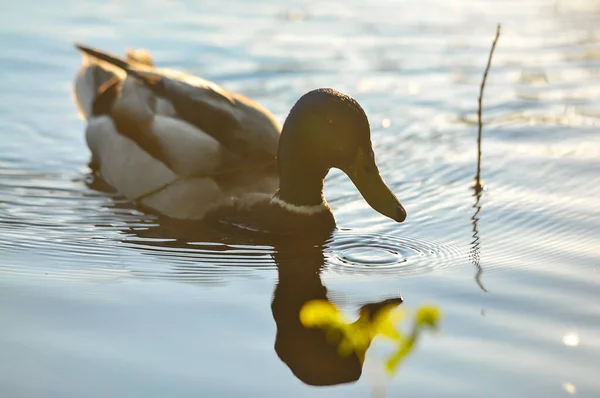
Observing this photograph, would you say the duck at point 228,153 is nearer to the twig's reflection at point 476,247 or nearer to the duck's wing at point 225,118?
the duck's wing at point 225,118

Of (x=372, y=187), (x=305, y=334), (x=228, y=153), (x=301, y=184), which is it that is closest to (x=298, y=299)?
(x=305, y=334)

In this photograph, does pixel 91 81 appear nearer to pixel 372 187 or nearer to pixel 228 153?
pixel 228 153

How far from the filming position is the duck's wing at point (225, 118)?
621cm

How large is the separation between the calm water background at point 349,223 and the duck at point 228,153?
24cm

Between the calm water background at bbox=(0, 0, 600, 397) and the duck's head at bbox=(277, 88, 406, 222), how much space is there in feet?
0.94

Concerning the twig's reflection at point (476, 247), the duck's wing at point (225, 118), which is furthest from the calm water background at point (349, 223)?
the duck's wing at point (225, 118)

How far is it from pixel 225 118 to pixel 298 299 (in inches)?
71.2

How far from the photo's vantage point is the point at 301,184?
5.73 m

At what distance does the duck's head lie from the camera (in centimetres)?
543

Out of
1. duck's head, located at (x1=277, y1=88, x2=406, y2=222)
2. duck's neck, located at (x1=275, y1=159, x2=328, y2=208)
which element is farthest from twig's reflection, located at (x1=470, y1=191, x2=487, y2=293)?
duck's neck, located at (x1=275, y1=159, x2=328, y2=208)

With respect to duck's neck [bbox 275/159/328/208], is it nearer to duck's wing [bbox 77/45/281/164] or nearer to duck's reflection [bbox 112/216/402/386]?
duck's reflection [bbox 112/216/402/386]

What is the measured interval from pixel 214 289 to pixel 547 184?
258 centimetres

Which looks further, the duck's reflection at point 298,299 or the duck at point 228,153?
the duck at point 228,153

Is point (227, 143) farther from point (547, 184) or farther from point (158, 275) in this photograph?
point (547, 184)
